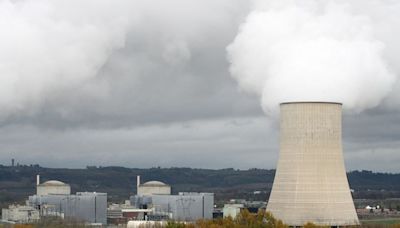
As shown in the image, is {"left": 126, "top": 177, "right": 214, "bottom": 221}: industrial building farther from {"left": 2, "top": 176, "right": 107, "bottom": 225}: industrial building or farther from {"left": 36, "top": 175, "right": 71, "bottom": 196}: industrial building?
{"left": 36, "top": 175, "right": 71, "bottom": 196}: industrial building

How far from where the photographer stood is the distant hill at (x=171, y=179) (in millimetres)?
118619

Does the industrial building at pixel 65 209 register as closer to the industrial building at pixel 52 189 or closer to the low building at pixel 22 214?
the low building at pixel 22 214

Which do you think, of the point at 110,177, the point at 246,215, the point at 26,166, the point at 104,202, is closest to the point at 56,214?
the point at 104,202

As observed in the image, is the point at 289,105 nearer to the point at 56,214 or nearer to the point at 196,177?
the point at 56,214

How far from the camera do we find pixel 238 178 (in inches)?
5640

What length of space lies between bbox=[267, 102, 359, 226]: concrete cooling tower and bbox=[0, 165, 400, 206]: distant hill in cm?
8107

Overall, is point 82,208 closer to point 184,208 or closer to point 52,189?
point 184,208

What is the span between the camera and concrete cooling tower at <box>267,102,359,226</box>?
27.2 metres

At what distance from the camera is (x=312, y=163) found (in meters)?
27.1

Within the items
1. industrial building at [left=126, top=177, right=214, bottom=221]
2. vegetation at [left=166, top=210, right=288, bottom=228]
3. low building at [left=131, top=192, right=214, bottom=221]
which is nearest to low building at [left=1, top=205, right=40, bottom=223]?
industrial building at [left=126, top=177, right=214, bottom=221]

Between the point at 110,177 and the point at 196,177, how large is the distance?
20344 mm

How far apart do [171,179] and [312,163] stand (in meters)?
113

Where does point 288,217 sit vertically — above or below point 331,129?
below

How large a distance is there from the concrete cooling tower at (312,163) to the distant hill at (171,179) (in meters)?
81.1
